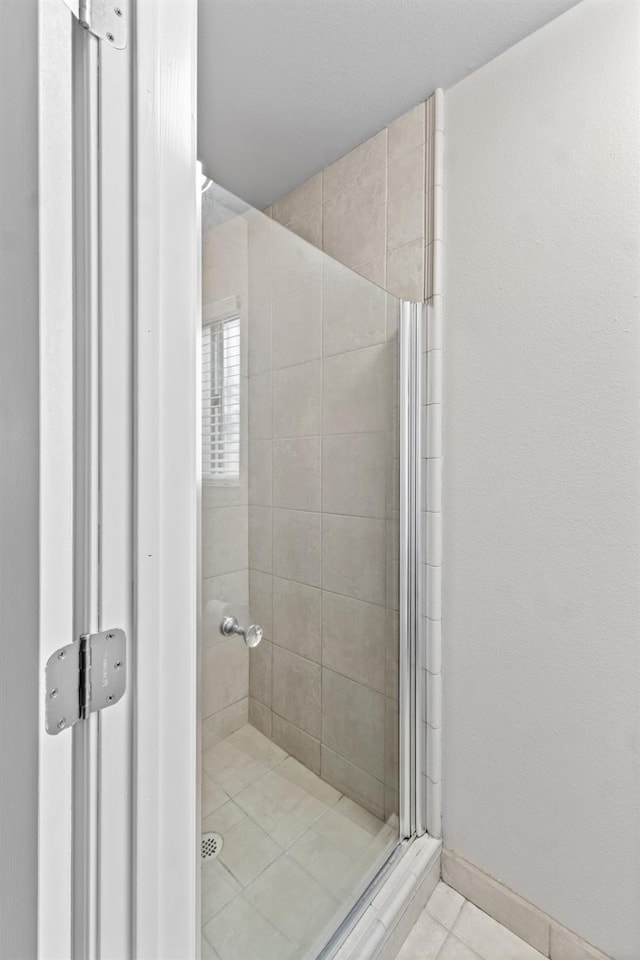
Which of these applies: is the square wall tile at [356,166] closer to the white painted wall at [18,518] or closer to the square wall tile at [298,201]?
the square wall tile at [298,201]

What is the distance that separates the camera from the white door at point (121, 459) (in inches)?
18.3

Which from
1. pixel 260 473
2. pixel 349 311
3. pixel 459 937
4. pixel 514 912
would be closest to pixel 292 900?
pixel 459 937

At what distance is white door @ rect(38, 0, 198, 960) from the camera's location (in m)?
0.46

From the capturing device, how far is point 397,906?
39.9 inches

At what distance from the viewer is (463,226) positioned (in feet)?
3.80

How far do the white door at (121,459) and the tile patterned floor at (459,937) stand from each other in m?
0.77

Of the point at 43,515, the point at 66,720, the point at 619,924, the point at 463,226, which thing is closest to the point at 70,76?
the point at 43,515

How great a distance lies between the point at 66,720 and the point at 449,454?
1026mm

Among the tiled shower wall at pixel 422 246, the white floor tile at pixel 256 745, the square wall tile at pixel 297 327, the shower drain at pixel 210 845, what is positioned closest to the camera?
the shower drain at pixel 210 845

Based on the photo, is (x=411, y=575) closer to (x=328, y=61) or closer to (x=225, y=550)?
(x=225, y=550)

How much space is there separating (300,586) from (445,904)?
93 centimetres

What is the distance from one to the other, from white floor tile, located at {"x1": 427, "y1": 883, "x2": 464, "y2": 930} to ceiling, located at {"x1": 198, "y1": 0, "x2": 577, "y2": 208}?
217 centimetres

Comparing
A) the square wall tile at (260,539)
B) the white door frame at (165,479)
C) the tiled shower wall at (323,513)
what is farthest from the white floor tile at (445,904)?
the square wall tile at (260,539)

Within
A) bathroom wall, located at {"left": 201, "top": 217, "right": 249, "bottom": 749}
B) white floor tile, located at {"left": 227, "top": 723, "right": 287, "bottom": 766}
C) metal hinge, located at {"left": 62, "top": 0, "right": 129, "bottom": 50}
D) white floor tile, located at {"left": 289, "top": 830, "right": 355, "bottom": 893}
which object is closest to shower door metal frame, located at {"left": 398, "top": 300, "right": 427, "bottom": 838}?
white floor tile, located at {"left": 289, "top": 830, "right": 355, "bottom": 893}
